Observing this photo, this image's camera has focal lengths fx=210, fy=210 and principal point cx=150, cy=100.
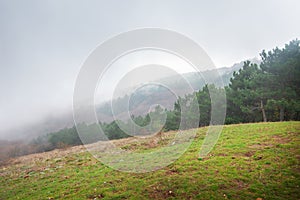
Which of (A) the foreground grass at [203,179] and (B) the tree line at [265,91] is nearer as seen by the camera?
(A) the foreground grass at [203,179]

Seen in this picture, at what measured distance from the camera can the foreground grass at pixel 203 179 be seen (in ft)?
29.1

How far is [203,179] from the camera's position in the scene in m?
10.0

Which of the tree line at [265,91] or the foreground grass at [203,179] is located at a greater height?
the tree line at [265,91]

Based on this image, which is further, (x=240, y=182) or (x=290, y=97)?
(x=290, y=97)

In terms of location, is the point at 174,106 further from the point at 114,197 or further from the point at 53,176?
the point at 114,197

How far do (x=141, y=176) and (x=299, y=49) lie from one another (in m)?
28.6

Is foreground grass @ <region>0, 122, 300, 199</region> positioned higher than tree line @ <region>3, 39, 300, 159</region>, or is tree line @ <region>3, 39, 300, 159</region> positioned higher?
tree line @ <region>3, 39, 300, 159</region>

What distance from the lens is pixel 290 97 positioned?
1090 inches

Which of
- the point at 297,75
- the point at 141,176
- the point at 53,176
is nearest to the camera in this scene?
the point at 141,176

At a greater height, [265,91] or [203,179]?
[265,91]

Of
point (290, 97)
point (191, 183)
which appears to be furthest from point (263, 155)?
point (290, 97)

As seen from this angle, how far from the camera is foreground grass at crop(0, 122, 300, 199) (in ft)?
29.1

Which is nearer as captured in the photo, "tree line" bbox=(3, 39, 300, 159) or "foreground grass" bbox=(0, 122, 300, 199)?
"foreground grass" bbox=(0, 122, 300, 199)

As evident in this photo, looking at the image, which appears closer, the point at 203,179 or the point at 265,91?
the point at 203,179
